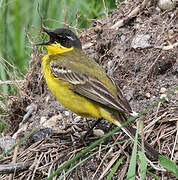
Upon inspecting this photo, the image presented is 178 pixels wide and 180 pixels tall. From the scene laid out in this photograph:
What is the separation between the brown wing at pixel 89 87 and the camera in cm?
493

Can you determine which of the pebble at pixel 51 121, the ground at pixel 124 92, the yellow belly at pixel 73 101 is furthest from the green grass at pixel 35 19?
the yellow belly at pixel 73 101

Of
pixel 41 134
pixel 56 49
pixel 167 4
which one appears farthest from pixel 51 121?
pixel 167 4

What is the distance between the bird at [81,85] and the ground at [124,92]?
28 cm

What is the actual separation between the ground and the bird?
28 cm

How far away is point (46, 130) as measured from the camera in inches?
221

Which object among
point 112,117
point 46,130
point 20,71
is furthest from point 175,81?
point 20,71

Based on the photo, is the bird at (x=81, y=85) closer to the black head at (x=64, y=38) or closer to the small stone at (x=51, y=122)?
the black head at (x=64, y=38)

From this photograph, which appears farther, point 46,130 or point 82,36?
point 82,36

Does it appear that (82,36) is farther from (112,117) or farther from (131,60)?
(112,117)

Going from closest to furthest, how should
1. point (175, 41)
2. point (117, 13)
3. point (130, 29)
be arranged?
point (175, 41), point (130, 29), point (117, 13)

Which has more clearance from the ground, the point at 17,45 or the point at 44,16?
the point at 44,16

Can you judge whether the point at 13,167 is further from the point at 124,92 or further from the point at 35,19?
the point at 35,19

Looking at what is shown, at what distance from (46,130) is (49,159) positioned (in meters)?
0.56

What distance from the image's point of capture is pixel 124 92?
5742 mm
